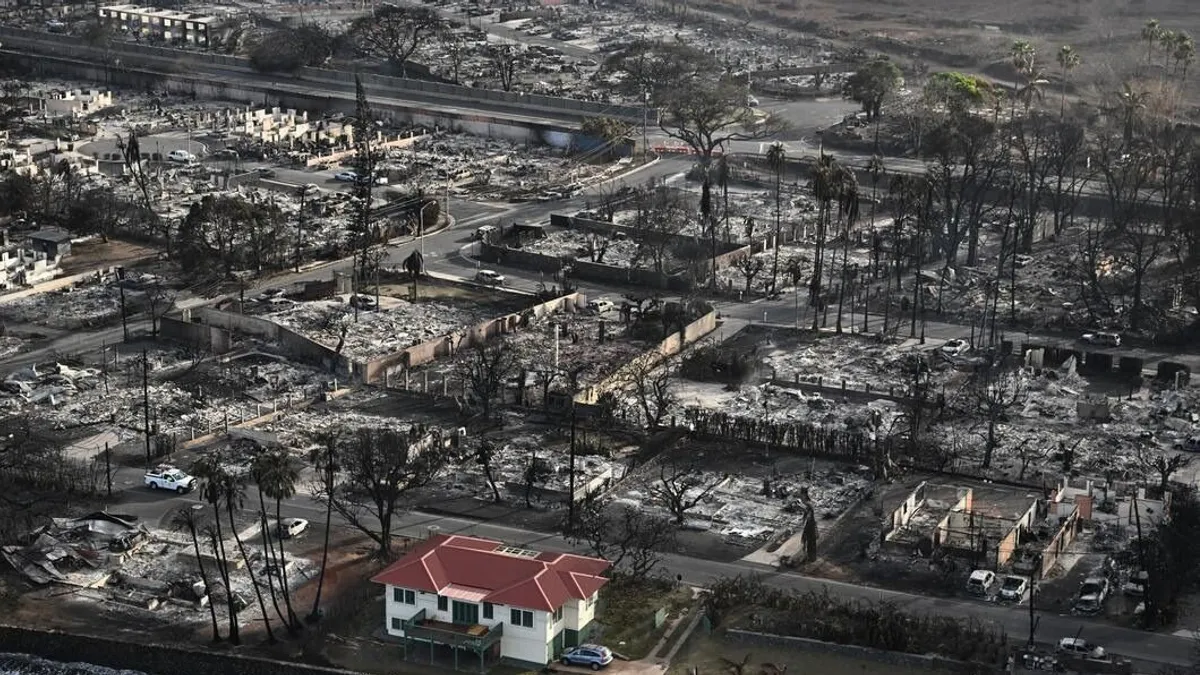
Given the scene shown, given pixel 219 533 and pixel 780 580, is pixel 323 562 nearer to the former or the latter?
pixel 219 533

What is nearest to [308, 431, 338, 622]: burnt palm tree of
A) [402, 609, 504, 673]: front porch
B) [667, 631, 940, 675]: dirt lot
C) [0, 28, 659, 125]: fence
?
[402, 609, 504, 673]: front porch

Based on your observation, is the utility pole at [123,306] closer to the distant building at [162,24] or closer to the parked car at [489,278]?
the parked car at [489,278]

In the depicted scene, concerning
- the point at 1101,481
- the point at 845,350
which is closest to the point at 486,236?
the point at 845,350

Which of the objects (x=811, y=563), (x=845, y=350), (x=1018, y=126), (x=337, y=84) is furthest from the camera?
(x=337, y=84)

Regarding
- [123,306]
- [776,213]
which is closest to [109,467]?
[123,306]

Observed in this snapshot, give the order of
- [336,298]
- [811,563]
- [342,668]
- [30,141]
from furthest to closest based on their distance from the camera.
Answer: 1. [30,141]
2. [336,298]
3. [811,563]
4. [342,668]

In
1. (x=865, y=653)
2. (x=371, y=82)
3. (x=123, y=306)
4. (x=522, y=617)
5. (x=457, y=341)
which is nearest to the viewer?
(x=522, y=617)

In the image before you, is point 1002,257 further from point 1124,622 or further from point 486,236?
point 1124,622
